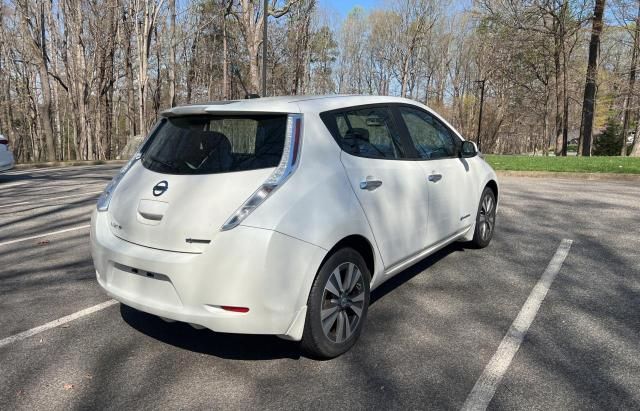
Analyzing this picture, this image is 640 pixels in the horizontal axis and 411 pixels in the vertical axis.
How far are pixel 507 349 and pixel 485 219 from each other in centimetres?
235

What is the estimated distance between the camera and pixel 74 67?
30.3 m

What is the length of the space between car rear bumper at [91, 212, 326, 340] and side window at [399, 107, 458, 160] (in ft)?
5.56

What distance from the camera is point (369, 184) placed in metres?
3.15

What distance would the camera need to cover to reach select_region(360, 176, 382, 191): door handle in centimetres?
310

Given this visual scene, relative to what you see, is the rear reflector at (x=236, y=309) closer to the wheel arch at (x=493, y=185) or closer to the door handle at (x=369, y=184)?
the door handle at (x=369, y=184)

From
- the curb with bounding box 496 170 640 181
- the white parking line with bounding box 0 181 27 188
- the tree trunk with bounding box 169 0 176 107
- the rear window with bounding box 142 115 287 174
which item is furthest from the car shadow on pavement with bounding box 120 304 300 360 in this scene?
the tree trunk with bounding box 169 0 176 107

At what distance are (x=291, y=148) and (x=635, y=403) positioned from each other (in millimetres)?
2290

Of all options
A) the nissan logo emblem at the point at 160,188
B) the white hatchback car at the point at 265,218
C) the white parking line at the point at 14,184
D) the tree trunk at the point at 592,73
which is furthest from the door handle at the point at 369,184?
the tree trunk at the point at 592,73

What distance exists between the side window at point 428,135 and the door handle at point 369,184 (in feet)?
2.67

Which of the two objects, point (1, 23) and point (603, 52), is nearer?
point (1, 23)

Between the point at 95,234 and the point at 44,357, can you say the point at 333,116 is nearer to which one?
the point at 95,234

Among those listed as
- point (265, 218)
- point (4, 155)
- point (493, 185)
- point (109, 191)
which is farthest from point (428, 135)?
point (4, 155)

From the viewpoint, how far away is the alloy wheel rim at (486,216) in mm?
5105

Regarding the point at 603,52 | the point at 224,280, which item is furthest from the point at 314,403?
the point at 603,52
